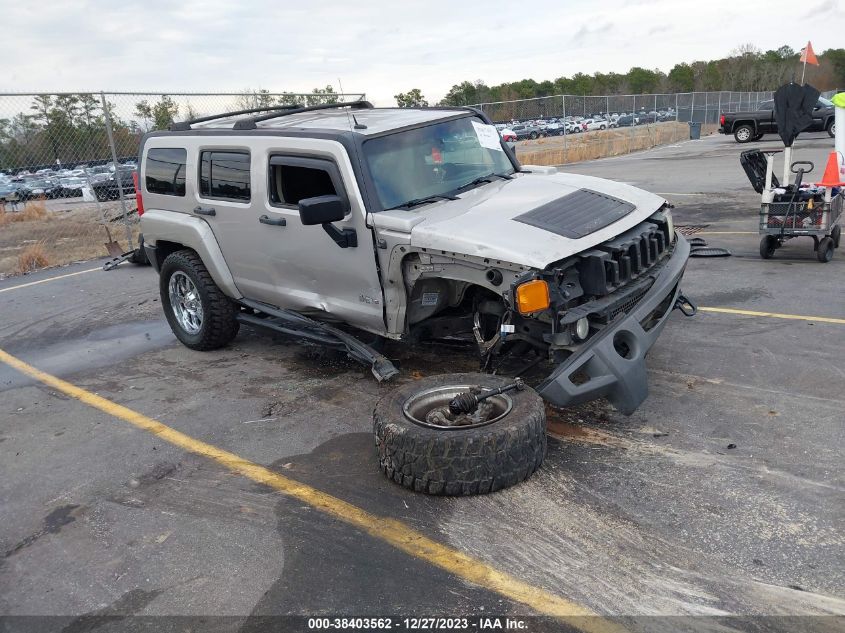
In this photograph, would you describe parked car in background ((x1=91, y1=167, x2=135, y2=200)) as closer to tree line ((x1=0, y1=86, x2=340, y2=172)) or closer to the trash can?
tree line ((x1=0, y1=86, x2=340, y2=172))

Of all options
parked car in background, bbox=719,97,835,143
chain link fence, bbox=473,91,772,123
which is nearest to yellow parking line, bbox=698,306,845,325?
chain link fence, bbox=473,91,772,123

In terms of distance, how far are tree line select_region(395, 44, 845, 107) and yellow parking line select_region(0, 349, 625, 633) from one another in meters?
49.9

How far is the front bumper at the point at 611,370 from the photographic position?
386 centimetres

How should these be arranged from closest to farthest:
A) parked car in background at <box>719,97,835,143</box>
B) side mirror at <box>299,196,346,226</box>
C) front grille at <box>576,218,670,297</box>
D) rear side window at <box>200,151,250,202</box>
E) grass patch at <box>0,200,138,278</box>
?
front grille at <box>576,218,670,297</box> → side mirror at <box>299,196,346,226</box> → rear side window at <box>200,151,250,202</box> → grass patch at <box>0,200,138,278</box> → parked car in background at <box>719,97,835,143</box>

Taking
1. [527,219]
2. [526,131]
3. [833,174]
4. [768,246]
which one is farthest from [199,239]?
[526,131]

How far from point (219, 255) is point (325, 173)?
1.49 meters

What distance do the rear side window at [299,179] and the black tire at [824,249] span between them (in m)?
5.86

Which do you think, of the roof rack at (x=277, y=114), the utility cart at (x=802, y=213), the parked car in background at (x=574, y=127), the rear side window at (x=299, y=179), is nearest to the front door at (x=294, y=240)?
the rear side window at (x=299, y=179)

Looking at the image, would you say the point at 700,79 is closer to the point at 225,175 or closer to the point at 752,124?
the point at 752,124

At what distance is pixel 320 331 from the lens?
5.57m

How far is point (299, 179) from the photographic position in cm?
530

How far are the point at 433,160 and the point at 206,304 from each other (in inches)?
95.7

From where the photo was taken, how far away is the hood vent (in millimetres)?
4359

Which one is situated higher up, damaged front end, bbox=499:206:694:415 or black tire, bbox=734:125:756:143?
damaged front end, bbox=499:206:694:415
